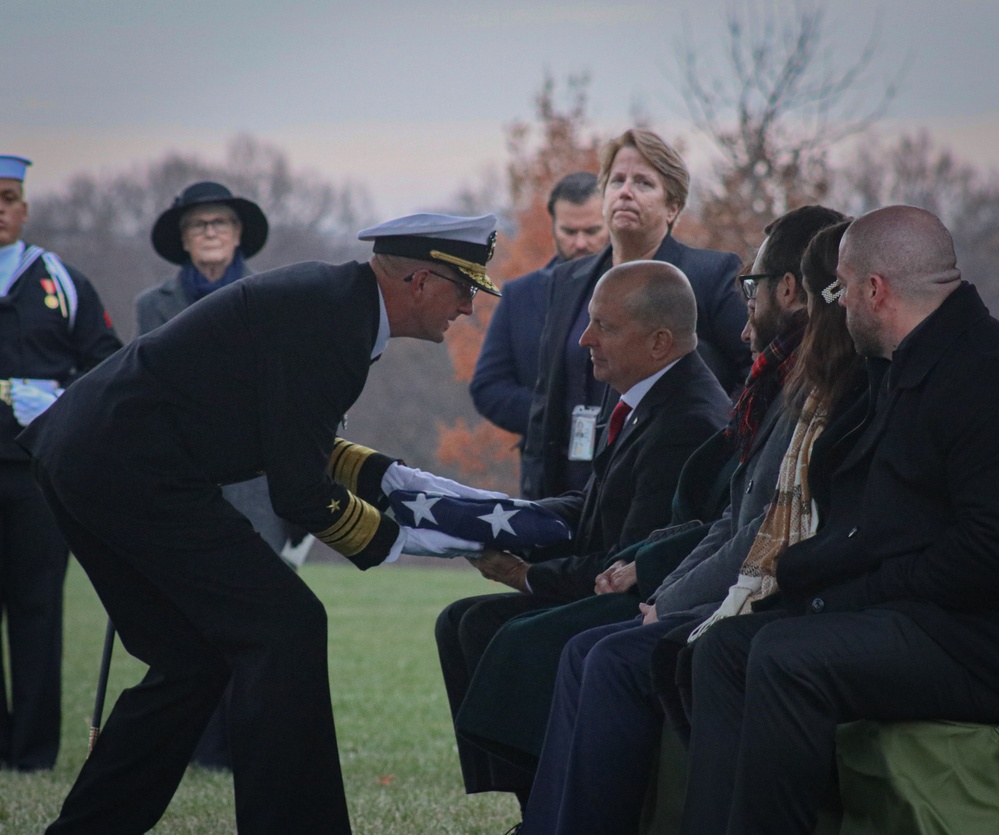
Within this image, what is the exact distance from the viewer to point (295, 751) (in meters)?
3.94

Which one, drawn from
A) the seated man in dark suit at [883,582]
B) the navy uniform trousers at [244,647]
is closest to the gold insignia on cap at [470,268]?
the navy uniform trousers at [244,647]

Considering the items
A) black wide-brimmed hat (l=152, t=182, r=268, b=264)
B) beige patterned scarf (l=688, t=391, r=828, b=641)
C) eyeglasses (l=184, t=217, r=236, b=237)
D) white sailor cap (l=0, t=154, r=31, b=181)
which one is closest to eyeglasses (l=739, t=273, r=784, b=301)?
beige patterned scarf (l=688, t=391, r=828, b=641)

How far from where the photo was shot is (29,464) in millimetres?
6297

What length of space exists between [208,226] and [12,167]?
877 millimetres

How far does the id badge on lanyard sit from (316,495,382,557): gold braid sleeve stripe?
128 cm

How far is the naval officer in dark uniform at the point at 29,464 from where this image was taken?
6199 mm

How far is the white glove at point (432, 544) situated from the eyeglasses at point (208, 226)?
262 centimetres

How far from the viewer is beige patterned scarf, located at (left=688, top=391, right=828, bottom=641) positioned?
140 inches

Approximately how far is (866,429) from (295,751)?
5.70 ft

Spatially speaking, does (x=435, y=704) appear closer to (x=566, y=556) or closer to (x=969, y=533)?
(x=566, y=556)

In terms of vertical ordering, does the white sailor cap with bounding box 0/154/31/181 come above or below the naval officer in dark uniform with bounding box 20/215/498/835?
above

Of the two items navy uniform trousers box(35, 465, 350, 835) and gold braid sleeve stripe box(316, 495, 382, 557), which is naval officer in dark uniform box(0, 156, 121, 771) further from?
gold braid sleeve stripe box(316, 495, 382, 557)

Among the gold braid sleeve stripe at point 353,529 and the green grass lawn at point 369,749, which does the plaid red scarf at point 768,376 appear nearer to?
the gold braid sleeve stripe at point 353,529

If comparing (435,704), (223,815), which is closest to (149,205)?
(435,704)
